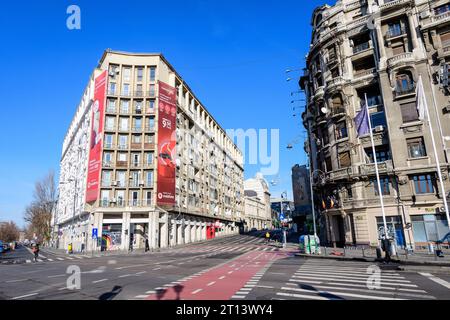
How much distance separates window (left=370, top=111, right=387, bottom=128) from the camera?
99.7 ft

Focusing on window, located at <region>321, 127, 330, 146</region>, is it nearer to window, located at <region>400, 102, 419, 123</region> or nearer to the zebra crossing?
window, located at <region>400, 102, 419, 123</region>

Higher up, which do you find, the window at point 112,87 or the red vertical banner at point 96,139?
the window at point 112,87

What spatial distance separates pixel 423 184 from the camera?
1077 inches

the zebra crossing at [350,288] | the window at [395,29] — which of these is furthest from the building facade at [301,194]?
the zebra crossing at [350,288]

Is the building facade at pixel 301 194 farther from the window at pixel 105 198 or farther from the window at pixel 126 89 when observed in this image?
the window at pixel 126 89

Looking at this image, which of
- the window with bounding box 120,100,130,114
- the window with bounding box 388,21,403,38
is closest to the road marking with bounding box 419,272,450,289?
the window with bounding box 388,21,403,38

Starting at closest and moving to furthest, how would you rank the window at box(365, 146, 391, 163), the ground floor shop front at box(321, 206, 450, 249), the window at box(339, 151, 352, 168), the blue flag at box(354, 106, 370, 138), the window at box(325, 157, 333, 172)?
the blue flag at box(354, 106, 370, 138) → the ground floor shop front at box(321, 206, 450, 249) → the window at box(365, 146, 391, 163) → the window at box(339, 151, 352, 168) → the window at box(325, 157, 333, 172)

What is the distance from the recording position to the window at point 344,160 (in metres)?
31.5

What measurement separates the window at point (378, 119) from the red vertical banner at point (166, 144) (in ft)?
103

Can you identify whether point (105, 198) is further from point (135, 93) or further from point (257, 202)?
point (257, 202)

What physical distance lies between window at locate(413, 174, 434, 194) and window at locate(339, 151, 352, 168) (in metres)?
6.22

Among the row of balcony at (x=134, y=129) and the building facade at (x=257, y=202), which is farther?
the building facade at (x=257, y=202)

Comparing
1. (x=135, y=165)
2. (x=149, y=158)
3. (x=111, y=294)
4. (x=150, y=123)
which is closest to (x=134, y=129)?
(x=150, y=123)
